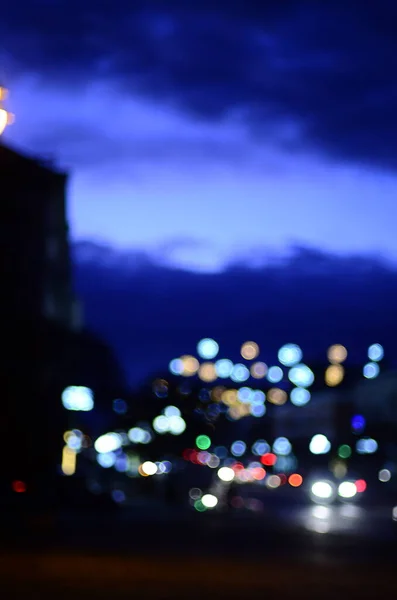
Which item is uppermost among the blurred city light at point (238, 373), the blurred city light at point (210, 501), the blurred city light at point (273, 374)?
the blurred city light at point (273, 374)

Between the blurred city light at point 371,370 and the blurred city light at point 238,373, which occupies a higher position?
the blurred city light at point 371,370

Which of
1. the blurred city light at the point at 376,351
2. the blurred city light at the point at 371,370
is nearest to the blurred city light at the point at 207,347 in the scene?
the blurred city light at the point at 376,351

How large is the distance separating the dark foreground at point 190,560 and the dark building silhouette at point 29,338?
15793 mm

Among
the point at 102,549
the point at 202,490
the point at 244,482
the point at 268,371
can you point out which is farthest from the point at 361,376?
the point at 102,549

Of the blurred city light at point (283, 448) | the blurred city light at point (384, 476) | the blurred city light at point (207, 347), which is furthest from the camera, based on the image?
the blurred city light at point (283, 448)

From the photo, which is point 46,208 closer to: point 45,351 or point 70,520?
point 45,351

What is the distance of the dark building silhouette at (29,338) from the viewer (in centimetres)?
5678

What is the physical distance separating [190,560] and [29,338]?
111ft

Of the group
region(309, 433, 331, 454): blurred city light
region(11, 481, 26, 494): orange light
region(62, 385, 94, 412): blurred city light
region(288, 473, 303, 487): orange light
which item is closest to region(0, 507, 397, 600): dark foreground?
region(11, 481, 26, 494): orange light

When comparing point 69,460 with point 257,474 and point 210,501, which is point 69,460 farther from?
point 257,474

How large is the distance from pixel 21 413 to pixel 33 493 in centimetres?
808

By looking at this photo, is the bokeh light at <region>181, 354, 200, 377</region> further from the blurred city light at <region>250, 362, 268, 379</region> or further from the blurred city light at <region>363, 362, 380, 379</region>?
the blurred city light at <region>363, 362, 380, 379</region>

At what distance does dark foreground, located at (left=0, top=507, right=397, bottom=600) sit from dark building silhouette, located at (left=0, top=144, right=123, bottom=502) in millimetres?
15793

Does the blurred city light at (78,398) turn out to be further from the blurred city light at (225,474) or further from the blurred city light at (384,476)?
the blurred city light at (384,476)
